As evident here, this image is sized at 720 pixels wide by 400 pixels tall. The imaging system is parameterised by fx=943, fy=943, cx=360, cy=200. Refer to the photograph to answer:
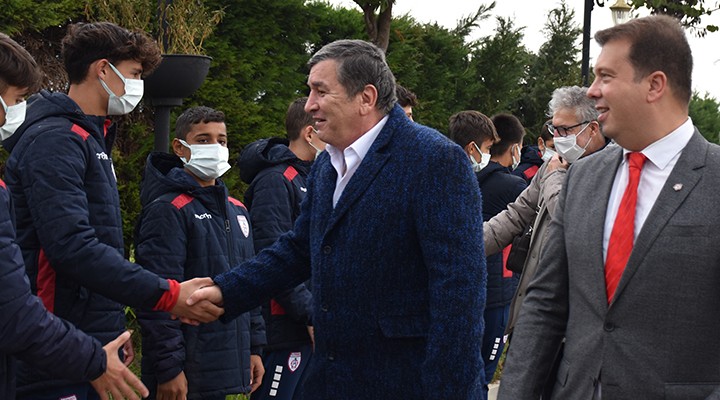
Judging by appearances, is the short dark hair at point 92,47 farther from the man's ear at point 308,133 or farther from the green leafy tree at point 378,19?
the green leafy tree at point 378,19

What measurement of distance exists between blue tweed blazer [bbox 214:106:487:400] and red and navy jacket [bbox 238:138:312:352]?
1941 millimetres

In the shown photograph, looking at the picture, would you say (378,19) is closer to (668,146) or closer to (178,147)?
(178,147)

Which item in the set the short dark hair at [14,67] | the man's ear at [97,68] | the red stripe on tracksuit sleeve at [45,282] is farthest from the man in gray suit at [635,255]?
the man's ear at [97,68]

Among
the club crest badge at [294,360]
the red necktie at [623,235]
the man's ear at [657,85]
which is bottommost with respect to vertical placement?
the club crest badge at [294,360]

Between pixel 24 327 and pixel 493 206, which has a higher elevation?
pixel 24 327

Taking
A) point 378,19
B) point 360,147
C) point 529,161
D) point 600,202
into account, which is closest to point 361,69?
point 360,147

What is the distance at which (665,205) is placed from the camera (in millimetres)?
2945

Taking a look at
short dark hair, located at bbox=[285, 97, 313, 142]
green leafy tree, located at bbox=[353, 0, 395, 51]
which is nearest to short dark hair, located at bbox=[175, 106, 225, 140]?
short dark hair, located at bbox=[285, 97, 313, 142]

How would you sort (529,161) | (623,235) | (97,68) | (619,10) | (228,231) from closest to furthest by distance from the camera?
(623,235) → (97,68) → (228,231) → (529,161) → (619,10)

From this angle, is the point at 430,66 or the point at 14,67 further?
the point at 430,66

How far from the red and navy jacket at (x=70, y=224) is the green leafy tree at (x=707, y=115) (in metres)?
33.3

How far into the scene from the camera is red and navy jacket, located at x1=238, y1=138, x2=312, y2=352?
5.55m

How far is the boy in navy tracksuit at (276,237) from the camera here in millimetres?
5652

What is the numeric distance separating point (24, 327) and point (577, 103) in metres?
3.15
